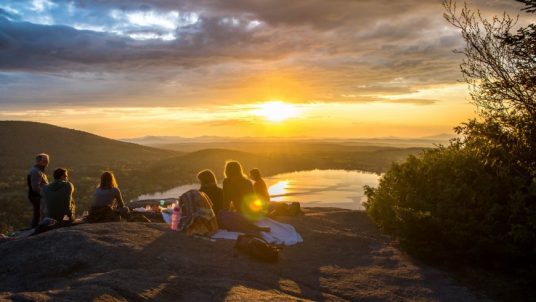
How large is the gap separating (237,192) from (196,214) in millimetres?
1724

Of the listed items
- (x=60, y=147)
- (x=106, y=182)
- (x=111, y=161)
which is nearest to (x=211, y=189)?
(x=106, y=182)

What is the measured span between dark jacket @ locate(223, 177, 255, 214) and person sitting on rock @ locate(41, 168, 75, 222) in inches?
185

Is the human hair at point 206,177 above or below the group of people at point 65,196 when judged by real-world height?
above

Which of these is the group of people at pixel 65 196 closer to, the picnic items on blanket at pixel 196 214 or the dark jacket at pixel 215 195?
the picnic items on blanket at pixel 196 214

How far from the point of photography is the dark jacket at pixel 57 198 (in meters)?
13.6

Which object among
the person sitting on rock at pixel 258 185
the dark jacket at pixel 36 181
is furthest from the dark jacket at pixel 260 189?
the dark jacket at pixel 36 181

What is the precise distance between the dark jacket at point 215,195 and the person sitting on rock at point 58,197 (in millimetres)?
4074

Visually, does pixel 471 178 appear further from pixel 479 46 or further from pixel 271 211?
pixel 271 211

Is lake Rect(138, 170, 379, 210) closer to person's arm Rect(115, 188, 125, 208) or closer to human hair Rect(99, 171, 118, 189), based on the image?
person's arm Rect(115, 188, 125, 208)

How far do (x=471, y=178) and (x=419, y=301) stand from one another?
17.0ft

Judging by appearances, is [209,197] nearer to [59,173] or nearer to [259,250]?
[259,250]

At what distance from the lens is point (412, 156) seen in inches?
675

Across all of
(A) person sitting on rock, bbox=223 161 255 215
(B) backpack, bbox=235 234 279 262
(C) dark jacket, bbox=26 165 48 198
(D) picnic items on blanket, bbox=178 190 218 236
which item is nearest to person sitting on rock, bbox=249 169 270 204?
(A) person sitting on rock, bbox=223 161 255 215

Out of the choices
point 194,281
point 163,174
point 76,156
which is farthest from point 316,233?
point 76,156
